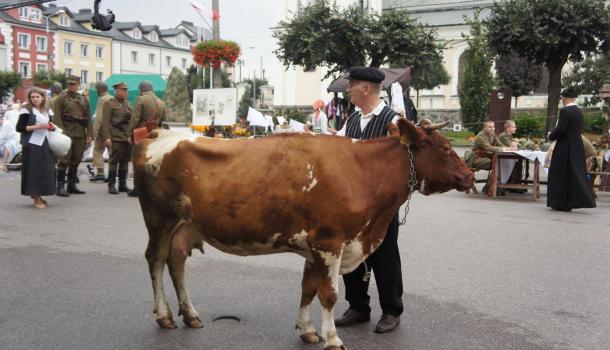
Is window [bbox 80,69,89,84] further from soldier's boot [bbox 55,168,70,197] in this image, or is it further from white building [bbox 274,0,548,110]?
soldier's boot [bbox 55,168,70,197]

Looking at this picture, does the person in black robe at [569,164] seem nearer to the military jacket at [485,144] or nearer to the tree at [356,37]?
the military jacket at [485,144]

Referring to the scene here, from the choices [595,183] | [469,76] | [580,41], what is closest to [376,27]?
[469,76]

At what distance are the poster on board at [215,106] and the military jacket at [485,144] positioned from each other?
8.21 metres

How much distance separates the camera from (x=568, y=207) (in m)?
10.9

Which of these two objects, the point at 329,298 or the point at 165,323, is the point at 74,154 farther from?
the point at 329,298

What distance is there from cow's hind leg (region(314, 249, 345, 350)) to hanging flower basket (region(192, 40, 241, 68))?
60.8 feet

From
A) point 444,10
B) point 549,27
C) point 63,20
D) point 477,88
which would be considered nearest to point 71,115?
point 549,27

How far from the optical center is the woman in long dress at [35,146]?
10.1m

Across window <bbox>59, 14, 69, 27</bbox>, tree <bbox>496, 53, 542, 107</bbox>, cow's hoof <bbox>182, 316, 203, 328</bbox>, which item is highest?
window <bbox>59, 14, 69, 27</bbox>

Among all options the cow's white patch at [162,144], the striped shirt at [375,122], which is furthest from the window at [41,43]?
the striped shirt at [375,122]

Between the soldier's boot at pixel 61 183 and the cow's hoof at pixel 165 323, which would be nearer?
the cow's hoof at pixel 165 323

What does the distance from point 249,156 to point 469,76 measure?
29931 millimetres

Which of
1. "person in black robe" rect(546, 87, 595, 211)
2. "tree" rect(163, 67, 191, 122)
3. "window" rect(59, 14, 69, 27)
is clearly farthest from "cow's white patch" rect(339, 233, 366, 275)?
"window" rect(59, 14, 69, 27)

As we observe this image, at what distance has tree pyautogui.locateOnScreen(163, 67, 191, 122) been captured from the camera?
28500 millimetres
